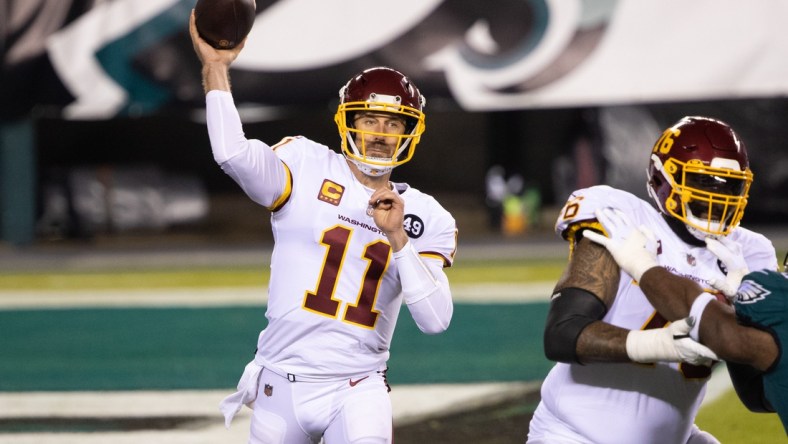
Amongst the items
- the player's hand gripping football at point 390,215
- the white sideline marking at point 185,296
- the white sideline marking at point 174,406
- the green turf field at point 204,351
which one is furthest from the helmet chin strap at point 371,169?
the white sideline marking at point 185,296

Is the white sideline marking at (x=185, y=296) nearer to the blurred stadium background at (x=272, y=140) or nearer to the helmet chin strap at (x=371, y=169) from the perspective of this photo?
the blurred stadium background at (x=272, y=140)

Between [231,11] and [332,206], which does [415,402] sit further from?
[231,11]

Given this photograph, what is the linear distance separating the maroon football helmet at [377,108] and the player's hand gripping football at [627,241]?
2.78ft

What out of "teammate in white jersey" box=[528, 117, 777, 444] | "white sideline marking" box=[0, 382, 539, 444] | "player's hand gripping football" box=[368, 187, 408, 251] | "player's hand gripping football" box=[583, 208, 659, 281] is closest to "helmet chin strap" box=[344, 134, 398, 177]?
"player's hand gripping football" box=[368, 187, 408, 251]

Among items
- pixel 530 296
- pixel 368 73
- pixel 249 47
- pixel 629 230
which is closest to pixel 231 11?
pixel 368 73

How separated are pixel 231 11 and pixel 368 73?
0.57 metres

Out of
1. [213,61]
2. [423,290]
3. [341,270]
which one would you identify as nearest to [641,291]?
[423,290]

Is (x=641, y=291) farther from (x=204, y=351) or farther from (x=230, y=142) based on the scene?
(x=204, y=351)

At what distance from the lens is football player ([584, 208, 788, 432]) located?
9.86 ft

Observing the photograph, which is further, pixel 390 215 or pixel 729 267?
pixel 390 215

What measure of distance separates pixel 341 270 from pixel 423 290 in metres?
0.34

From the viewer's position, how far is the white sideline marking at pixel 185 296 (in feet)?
34.9

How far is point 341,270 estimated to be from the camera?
380cm

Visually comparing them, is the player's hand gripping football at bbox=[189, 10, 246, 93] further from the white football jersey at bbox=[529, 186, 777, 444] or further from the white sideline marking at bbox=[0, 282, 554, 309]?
the white sideline marking at bbox=[0, 282, 554, 309]
